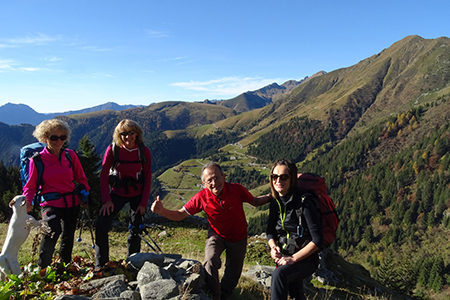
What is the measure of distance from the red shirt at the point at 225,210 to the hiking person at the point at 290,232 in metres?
0.73

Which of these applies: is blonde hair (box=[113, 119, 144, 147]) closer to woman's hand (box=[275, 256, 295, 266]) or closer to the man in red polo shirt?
the man in red polo shirt

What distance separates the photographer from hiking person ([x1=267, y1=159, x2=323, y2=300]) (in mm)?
4680

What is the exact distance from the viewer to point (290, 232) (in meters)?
4.98

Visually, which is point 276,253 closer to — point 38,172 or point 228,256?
point 228,256

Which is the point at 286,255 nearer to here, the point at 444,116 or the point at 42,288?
the point at 42,288

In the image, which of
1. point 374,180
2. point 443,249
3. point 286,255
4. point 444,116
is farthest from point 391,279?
point 444,116

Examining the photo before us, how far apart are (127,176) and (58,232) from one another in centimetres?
178

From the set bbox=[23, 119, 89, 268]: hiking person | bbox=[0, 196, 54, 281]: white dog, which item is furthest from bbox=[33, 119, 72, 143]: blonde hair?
bbox=[0, 196, 54, 281]: white dog

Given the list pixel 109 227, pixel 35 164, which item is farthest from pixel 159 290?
pixel 35 164

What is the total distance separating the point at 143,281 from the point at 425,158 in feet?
640

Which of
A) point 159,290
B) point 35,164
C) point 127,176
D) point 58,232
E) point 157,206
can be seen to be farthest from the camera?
point 127,176

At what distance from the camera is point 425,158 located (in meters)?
156

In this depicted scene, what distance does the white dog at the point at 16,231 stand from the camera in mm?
4875

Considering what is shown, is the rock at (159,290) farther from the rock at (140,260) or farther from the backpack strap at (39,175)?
the backpack strap at (39,175)
